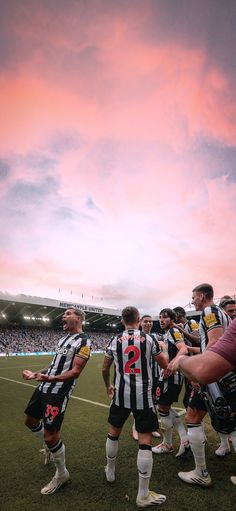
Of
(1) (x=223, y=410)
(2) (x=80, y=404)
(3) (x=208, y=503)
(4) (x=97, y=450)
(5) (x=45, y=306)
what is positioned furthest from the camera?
(5) (x=45, y=306)

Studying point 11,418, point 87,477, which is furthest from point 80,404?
point 87,477

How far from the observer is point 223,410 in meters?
1.87

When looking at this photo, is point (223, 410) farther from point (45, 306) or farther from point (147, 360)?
point (45, 306)

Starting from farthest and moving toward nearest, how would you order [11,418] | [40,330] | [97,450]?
[40,330] → [11,418] → [97,450]

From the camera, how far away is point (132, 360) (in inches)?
142

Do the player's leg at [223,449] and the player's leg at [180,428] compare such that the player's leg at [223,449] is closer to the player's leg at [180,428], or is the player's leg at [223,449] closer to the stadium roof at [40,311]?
the player's leg at [180,428]

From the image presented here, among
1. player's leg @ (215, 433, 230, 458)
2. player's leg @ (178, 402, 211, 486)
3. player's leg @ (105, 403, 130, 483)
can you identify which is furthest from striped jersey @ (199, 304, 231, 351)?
player's leg @ (215, 433, 230, 458)

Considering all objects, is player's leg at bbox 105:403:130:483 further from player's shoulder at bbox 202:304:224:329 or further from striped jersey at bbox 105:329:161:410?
player's shoulder at bbox 202:304:224:329

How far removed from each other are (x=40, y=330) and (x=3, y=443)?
184 ft

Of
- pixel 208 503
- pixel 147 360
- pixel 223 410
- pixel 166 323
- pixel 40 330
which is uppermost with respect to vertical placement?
pixel 40 330

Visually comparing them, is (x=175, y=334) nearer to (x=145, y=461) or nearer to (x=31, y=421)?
(x=145, y=461)

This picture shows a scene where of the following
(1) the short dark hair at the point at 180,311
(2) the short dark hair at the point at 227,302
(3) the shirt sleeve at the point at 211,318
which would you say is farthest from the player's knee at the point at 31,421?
(2) the short dark hair at the point at 227,302

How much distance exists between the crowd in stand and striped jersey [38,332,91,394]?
131ft

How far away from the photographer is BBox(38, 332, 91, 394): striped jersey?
12.7ft
